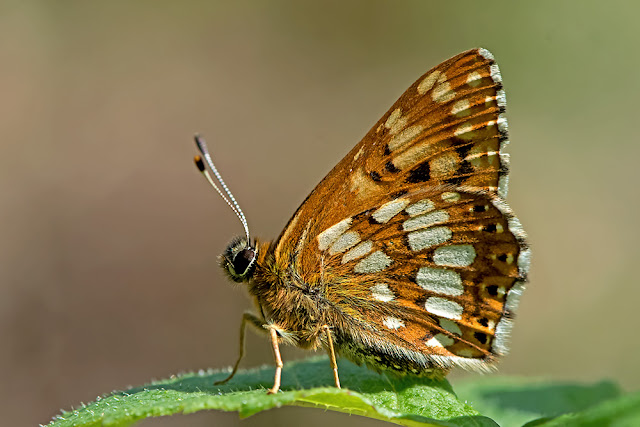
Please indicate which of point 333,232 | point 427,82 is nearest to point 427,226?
point 333,232

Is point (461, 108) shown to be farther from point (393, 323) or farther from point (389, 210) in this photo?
point (393, 323)

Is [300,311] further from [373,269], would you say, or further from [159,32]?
[159,32]

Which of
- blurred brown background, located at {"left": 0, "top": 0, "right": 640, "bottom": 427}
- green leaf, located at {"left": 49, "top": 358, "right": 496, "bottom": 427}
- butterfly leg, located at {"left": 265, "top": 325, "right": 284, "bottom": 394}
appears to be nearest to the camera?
green leaf, located at {"left": 49, "top": 358, "right": 496, "bottom": 427}

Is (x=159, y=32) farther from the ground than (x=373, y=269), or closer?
farther from the ground

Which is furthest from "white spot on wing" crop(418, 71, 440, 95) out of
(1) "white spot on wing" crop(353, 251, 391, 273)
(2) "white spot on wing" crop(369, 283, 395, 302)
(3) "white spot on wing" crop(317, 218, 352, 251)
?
(2) "white spot on wing" crop(369, 283, 395, 302)

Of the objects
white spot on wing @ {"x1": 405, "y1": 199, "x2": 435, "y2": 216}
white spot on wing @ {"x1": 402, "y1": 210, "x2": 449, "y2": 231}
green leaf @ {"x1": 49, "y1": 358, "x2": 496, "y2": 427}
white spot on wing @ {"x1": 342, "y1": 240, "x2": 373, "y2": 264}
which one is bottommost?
green leaf @ {"x1": 49, "y1": 358, "x2": 496, "y2": 427}

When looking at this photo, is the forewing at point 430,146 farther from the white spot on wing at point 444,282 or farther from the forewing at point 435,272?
the white spot on wing at point 444,282

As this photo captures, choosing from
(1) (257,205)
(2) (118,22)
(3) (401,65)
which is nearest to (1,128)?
(2) (118,22)

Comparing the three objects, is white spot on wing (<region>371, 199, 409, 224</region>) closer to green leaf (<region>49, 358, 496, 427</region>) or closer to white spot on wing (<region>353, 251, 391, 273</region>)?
white spot on wing (<region>353, 251, 391, 273</region>)
